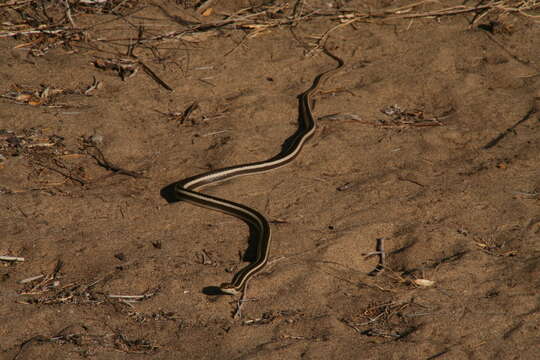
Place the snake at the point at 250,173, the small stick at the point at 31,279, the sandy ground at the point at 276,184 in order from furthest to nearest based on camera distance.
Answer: the snake at the point at 250,173 < the small stick at the point at 31,279 < the sandy ground at the point at 276,184

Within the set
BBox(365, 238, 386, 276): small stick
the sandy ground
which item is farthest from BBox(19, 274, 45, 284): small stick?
BBox(365, 238, 386, 276): small stick

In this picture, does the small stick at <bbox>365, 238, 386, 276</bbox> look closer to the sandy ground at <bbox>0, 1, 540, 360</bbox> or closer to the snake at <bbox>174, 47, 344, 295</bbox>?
the sandy ground at <bbox>0, 1, 540, 360</bbox>

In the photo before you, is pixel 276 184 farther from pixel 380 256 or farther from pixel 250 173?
pixel 380 256

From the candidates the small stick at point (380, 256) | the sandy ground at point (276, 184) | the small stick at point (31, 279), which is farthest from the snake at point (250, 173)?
the small stick at point (31, 279)

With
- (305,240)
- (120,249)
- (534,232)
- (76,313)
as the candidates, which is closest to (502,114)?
(534,232)

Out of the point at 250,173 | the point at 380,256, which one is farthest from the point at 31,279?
the point at 380,256

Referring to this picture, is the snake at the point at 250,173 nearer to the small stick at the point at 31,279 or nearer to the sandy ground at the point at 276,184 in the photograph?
the sandy ground at the point at 276,184
